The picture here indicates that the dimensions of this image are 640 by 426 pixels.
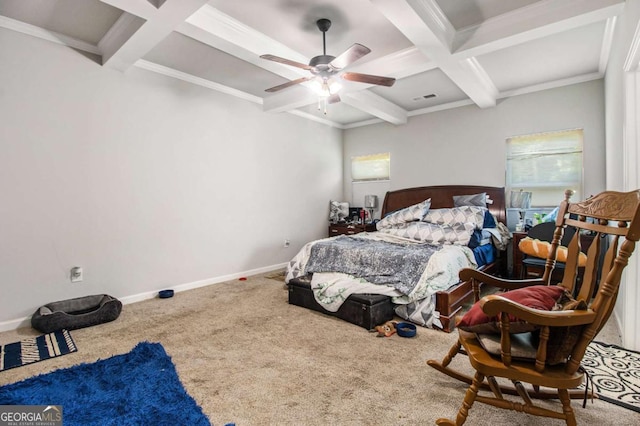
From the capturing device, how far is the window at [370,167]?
19.2ft

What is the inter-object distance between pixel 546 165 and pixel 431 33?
9.16ft

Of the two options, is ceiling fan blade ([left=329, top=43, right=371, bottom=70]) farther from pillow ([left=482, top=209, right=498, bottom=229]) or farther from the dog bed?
the dog bed

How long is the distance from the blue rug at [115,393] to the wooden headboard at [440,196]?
13.9 feet

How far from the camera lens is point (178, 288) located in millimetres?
3918

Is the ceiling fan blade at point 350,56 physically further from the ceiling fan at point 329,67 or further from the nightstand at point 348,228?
the nightstand at point 348,228

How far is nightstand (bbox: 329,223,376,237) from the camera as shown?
5445mm

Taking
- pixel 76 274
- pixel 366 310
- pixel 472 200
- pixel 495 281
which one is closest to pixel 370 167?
pixel 472 200

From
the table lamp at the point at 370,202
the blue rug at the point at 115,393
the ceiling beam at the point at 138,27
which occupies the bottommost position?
the blue rug at the point at 115,393

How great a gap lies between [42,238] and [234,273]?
86.0 inches

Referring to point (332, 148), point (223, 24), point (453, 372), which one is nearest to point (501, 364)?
point (453, 372)

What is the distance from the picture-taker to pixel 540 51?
3281mm

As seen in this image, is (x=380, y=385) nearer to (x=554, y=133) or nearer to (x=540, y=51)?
(x=540, y=51)

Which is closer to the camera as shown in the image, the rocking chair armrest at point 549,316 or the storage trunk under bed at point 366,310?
the rocking chair armrest at point 549,316

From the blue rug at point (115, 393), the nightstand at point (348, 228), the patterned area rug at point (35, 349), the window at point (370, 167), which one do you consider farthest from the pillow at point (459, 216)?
the patterned area rug at point (35, 349)
